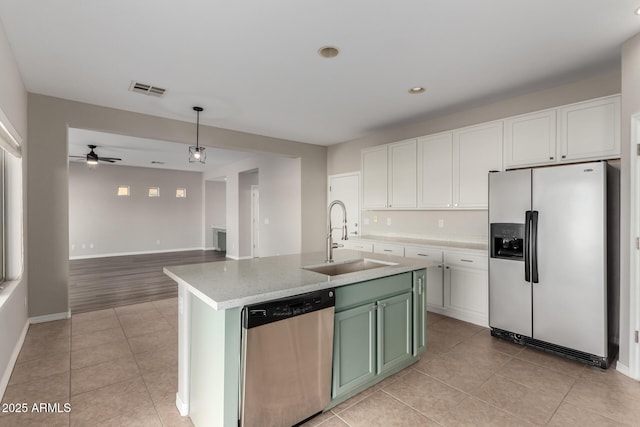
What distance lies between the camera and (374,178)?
16.5ft

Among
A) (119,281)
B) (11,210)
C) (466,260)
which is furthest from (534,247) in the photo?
(119,281)

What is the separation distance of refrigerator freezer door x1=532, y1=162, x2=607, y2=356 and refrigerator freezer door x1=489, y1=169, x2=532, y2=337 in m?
0.09

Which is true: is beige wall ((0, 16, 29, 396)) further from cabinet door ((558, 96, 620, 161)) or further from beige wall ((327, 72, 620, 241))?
cabinet door ((558, 96, 620, 161))

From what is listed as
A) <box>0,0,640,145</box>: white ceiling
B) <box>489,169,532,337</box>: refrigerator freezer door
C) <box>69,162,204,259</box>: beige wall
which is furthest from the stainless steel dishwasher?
<box>69,162,204,259</box>: beige wall

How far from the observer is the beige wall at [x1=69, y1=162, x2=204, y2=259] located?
8672 mm

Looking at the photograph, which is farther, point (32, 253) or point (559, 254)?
point (32, 253)

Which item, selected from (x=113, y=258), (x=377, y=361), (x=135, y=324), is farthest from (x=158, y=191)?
(x=377, y=361)

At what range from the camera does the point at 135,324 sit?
12.1 feet

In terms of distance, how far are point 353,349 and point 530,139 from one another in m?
2.95

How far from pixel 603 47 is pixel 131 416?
4585 mm

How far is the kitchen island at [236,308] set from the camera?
159 centimetres

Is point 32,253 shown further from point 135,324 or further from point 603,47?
point 603,47

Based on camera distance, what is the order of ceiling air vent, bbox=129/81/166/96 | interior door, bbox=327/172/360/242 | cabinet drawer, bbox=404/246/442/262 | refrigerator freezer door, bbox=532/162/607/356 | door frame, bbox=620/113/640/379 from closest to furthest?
door frame, bbox=620/113/640/379
refrigerator freezer door, bbox=532/162/607/356
ceiling air vent, bbox=129/81/166/96
cabinet drawer, bbox=404/246/442/262
interior door, bbox=327/172/360/242

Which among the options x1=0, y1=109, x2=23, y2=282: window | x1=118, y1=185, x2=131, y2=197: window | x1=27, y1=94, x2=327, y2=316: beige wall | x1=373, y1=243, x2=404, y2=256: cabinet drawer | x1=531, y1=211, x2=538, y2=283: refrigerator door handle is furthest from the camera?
x1=118, y1=185, x2=131, y2=197: window
